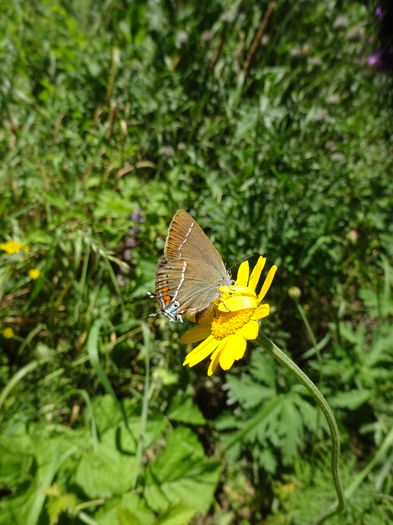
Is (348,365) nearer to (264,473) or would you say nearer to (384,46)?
(264,473)

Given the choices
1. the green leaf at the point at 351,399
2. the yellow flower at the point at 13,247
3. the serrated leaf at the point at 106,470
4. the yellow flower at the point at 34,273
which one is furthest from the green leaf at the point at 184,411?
the yellow flower at the point at 13,247

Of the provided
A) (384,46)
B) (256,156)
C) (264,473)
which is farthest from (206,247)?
(384,46)

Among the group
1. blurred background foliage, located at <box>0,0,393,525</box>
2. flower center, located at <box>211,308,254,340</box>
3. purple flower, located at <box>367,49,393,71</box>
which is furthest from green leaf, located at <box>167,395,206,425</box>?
purple flower, located at <box>367,49,393,71</box>

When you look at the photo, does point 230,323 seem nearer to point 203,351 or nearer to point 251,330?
point 203,351

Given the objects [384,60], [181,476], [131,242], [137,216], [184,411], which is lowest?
[181,476]

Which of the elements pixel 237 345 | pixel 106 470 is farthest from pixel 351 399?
pixel 106 470

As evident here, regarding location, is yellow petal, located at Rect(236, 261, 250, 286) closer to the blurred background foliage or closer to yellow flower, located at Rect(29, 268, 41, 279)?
the blurred background foliage

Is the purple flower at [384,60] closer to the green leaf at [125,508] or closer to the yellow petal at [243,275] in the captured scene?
the yellow petal at [243,275]
